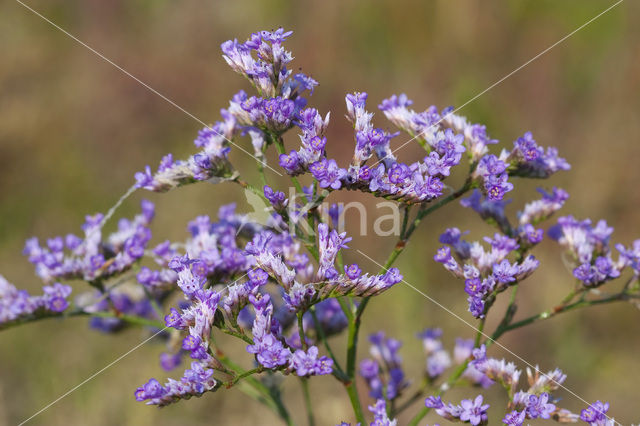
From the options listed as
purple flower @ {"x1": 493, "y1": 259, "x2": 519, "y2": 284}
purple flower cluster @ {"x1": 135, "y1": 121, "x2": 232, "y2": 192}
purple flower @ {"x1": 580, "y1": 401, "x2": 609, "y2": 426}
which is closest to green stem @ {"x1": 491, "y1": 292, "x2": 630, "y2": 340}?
purple flower @ {"x1": 493, "y1": 259, "x2": 519, "y2": 284}

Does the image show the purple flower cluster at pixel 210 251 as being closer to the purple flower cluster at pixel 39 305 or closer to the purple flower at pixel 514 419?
the purple flower cluster at pixel 39 305

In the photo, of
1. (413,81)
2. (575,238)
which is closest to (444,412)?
(575,238)

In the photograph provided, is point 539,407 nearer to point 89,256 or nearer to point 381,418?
point 381,418

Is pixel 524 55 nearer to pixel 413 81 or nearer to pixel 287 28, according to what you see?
pixel 413 81

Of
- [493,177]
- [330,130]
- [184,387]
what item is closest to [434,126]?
[493,177]

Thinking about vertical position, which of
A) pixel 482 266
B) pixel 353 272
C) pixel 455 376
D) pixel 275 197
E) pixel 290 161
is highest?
pixel 290 161

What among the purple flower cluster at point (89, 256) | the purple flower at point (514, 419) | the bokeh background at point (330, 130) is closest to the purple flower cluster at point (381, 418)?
the purple flower at point (514, 419)
